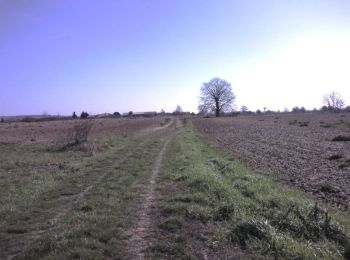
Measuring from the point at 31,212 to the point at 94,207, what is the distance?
161 centimetres

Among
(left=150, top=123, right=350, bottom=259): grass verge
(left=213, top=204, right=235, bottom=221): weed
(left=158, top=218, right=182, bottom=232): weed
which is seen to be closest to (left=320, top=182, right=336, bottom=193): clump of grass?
(left=150, top=123, right=350, bottom=259): grass verge

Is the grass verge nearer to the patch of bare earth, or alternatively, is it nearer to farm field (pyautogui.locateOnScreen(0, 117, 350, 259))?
farm field (pyautogui.locateOnScreen(0, 117, 350, 259))

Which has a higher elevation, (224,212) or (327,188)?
(224,212)

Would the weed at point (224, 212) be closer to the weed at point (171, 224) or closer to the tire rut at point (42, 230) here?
the weed at point (171, 224)

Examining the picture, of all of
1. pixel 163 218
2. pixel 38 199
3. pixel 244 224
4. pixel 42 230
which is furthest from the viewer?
pixel 38 199

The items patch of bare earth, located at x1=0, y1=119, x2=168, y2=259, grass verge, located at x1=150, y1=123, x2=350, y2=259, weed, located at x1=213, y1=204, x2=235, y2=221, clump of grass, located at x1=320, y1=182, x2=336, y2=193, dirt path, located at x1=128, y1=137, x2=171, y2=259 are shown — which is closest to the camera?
grass verge, located at x1=150, y1=123, x2=350, y2=259

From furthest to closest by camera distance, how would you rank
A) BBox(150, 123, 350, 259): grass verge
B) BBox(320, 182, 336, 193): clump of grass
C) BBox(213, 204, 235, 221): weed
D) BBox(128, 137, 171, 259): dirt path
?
1. BBox(320, 182, 336, 193): clump of grass
2. BBox(213, 204, 235, 221): weed
3. BBox(128, 137, 171, 259): dirt path
4. BBox(150, 123, 350, 259): grass verge

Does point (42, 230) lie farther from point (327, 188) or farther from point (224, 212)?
point (327, 188)

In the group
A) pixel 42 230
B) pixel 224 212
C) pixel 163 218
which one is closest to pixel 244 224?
pixel 224 212

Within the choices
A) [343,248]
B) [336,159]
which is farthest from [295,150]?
[343,248]

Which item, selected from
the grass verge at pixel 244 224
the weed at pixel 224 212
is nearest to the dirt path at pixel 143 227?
the grass verge at pixel 244 224

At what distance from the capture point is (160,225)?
8891 millimetres

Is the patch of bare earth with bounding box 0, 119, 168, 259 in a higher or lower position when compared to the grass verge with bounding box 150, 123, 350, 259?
lower

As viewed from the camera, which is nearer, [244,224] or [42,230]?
[244,224]
